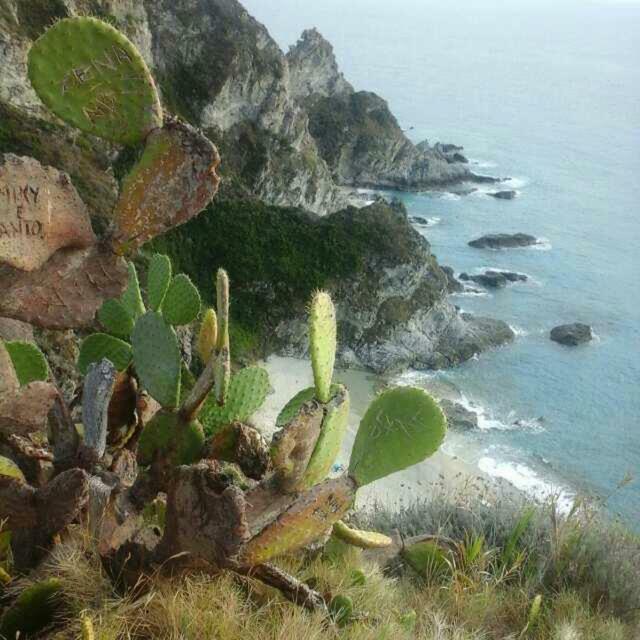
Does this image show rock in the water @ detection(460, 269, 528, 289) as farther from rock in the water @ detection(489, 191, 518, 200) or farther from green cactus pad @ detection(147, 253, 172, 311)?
green cactus pad @ detection(147, 253, 172, 311)

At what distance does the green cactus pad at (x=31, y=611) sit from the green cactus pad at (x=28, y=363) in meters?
1.22

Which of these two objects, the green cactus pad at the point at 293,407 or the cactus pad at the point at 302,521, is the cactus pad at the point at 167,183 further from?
the cactus pad at the point at 302,521

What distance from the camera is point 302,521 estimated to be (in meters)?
2.44

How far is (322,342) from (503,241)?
1584 inches

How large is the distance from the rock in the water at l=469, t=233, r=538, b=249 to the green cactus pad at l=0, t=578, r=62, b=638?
132 ft

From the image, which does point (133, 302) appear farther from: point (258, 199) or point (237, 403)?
point (258, 199)

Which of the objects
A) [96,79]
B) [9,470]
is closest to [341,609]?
[9,470]

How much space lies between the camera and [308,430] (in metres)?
2.53

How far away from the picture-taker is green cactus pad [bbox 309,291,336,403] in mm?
2439

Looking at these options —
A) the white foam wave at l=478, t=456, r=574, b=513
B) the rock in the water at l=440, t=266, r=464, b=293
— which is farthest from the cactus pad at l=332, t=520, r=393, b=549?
the rock in the water at l=440, t=266, r=464, b=293

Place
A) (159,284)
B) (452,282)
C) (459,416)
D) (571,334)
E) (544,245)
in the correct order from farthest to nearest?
1. (544,245)
2. (452,282)
3. (571,334)
4. (459,416)
5. (159,284)

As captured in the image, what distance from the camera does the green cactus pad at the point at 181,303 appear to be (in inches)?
125

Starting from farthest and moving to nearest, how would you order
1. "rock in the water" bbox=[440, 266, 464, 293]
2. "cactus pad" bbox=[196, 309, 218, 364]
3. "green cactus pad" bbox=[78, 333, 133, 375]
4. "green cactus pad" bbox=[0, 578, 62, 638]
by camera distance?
"rock in the water" bbox=[440, 266, 464, 293], "green cactus pad" bbox=[78, 333, 133, 375], "cactus pad" bbox=[196, 309, 218, 364], "green cactus pad" bbox=[0, 578, 62, 638]

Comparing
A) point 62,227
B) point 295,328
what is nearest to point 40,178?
point 62,227
